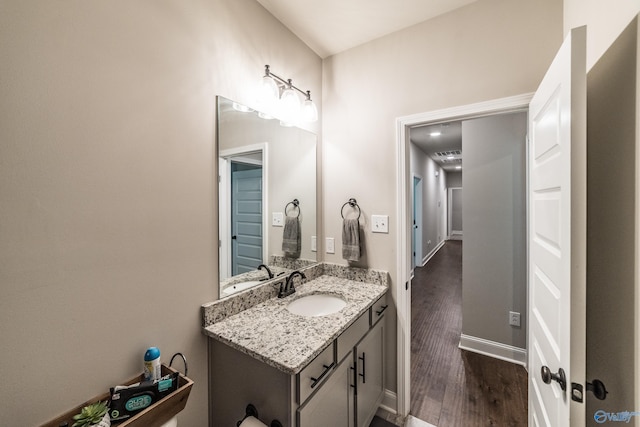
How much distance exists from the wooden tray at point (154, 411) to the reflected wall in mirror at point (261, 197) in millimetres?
441

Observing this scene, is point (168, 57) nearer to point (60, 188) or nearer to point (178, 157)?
point (178, 157)

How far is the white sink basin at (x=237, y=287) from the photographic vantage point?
134cm

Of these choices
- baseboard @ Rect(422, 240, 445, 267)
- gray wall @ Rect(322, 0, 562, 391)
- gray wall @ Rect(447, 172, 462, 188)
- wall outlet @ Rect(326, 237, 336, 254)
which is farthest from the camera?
gray wall @ Rect(447, 172, 462, 188)

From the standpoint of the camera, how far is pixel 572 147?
29.9 inches

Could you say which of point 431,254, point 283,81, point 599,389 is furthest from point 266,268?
point 431,254

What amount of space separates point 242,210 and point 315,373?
35.0 inches

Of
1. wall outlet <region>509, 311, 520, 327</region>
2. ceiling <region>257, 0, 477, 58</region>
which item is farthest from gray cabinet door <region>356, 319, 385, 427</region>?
ceiling <region>257, 0, 477, 58</region>

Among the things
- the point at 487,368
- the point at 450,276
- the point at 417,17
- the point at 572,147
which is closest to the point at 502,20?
the point at 417,17

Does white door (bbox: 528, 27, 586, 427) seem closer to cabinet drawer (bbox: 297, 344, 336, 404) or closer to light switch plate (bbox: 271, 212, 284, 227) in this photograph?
cabinet drawer (bbox: 297, 344, 336, 404)

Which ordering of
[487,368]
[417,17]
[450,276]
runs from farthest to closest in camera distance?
[450,276] → [487,368] → [417,17]

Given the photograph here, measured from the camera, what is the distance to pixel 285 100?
167 cm

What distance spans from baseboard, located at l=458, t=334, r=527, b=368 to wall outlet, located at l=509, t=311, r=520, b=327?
0.22m

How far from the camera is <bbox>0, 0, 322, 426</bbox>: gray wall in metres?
0.75

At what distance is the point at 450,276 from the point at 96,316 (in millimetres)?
5309
